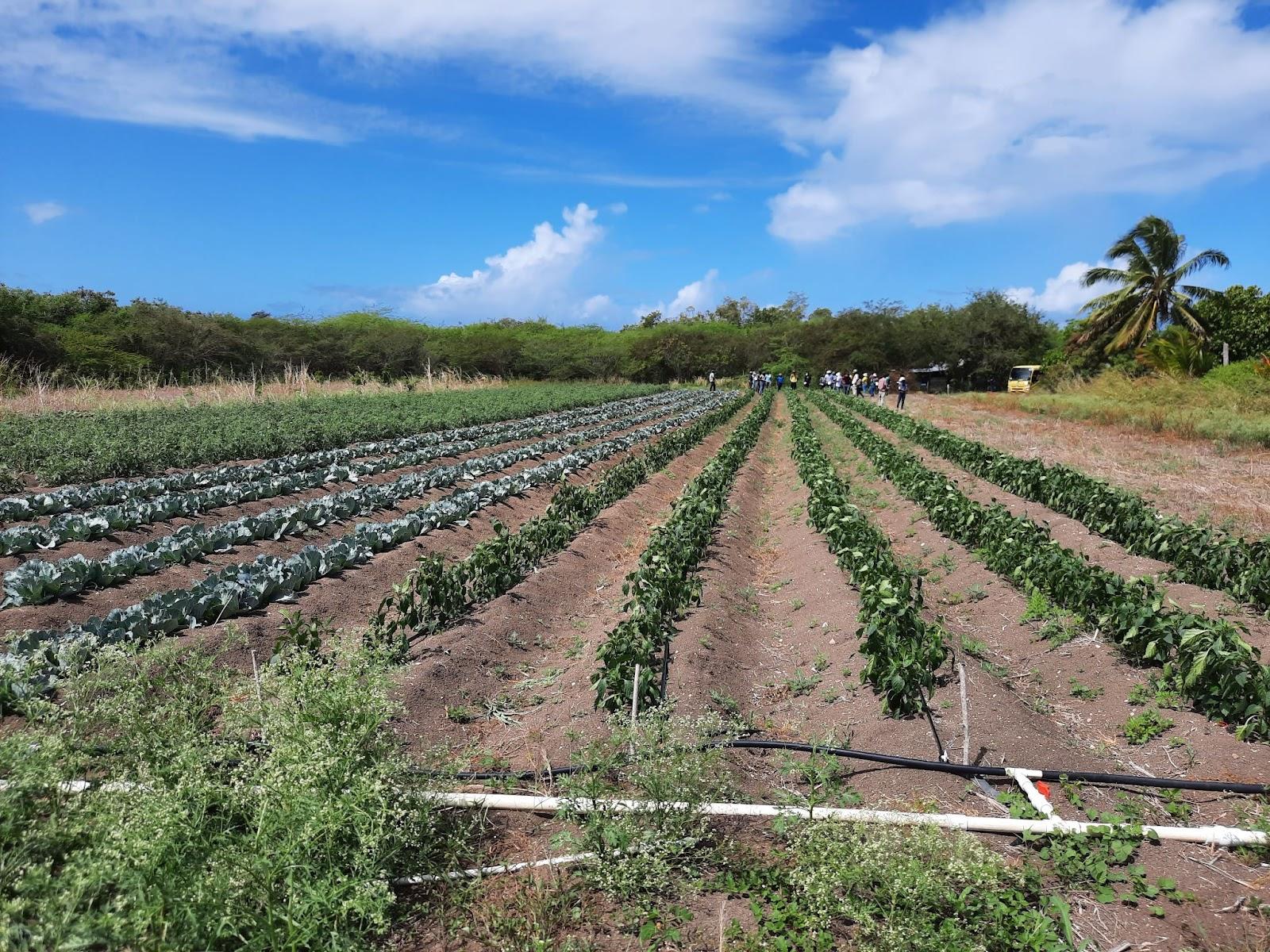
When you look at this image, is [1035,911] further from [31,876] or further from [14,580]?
[14,580]

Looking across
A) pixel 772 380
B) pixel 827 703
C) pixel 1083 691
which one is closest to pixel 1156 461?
pixel 1083 691

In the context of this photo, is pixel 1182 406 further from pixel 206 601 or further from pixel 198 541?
pixel 206 601

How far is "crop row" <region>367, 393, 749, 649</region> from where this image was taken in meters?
6.35

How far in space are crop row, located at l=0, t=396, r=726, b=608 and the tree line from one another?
19.1 metres

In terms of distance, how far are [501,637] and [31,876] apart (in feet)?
14.0

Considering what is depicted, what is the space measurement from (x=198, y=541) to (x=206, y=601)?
7.46 ft

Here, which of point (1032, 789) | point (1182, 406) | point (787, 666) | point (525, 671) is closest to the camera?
point (1032, 789)

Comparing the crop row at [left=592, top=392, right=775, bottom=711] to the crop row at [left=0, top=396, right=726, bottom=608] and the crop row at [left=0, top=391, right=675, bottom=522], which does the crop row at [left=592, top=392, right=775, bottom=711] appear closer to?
the crop row at [left=0, top=396, right=726, bottom=608]

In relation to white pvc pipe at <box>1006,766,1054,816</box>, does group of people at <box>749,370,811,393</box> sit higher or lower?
higher

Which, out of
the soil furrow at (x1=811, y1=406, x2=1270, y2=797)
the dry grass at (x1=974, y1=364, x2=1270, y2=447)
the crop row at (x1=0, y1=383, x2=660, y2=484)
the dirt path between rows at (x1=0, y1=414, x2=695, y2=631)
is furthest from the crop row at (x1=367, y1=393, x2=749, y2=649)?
the dry grass at (x1=974, y1=364, x2=1270, y2=447)

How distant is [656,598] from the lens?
20.3 ft

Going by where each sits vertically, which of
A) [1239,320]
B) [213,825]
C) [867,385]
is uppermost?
[1239,320]

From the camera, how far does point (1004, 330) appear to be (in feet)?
189

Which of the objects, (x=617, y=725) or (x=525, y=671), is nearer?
(x=617, y=725)
